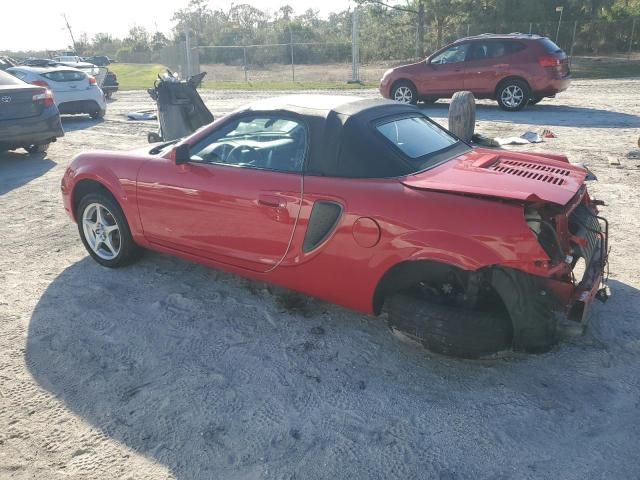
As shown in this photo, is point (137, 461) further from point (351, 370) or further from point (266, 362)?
point (351, 370)

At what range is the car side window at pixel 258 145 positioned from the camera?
3402 millimetres

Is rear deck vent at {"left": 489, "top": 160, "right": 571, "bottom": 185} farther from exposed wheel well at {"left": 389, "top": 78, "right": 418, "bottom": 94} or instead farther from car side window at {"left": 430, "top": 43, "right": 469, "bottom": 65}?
exposed wheel well at {"left": 389, "top": 78, "right": 418, "bottom": 94}

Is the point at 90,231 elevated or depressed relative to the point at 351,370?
elevated

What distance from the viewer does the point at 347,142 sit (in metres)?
3.22

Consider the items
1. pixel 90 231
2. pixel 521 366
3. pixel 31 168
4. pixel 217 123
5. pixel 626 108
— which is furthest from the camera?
pixel 626 108

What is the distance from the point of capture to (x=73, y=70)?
12680 mm

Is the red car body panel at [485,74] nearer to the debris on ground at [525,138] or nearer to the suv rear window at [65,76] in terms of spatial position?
the debris on ground at [525,138]

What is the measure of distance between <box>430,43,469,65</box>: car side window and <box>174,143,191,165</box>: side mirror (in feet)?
35.3

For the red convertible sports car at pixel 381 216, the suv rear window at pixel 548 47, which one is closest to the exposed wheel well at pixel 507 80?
the suv rear window at pixel 548 47

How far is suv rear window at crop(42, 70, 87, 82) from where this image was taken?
12289 millimetres

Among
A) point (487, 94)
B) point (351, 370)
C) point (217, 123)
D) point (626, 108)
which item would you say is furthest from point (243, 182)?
point (626, 108)

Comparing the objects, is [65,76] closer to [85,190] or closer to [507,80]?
[85,190]

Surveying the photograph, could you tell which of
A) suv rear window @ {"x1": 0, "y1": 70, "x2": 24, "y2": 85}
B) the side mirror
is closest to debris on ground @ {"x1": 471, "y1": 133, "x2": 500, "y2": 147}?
the side mirror

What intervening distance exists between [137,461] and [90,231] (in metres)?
2.66
